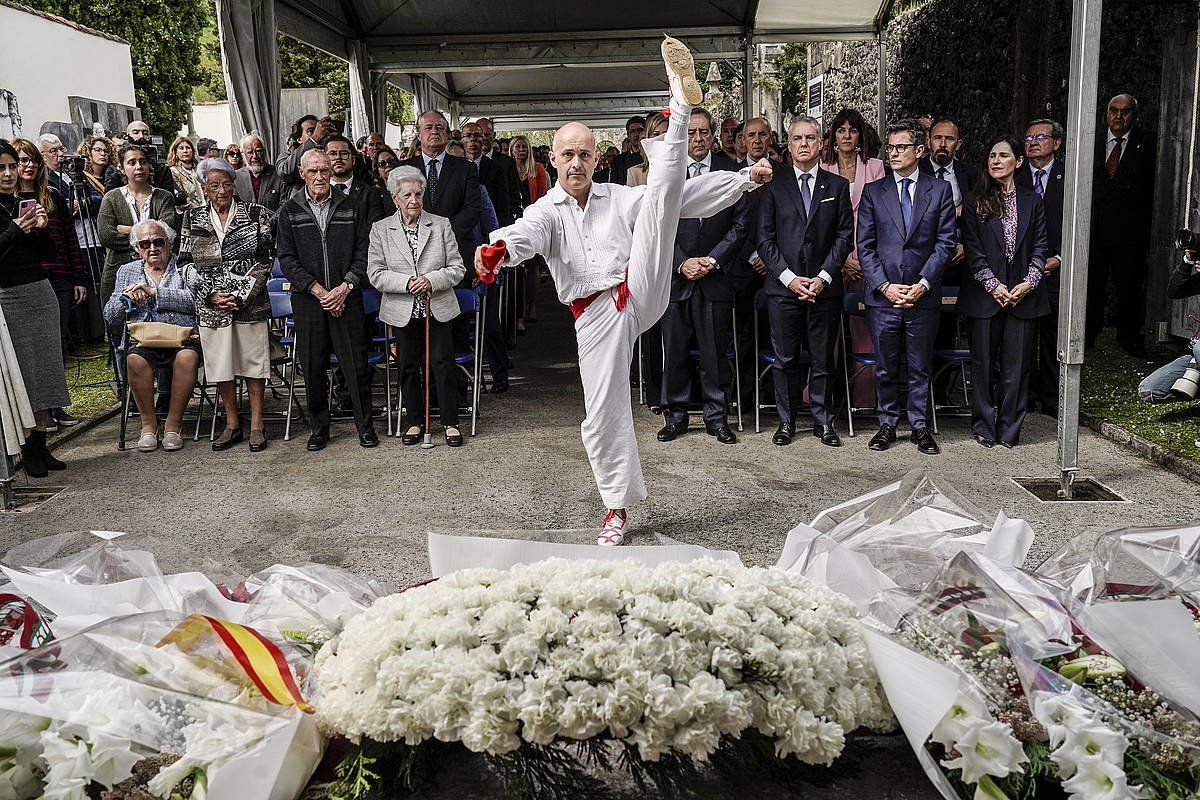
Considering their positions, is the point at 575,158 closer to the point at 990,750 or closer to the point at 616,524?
the point at 616,524

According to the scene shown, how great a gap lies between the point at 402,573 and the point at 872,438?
3.97 m

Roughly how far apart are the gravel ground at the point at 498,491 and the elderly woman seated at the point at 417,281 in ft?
1.56

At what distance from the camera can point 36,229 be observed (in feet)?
25.1

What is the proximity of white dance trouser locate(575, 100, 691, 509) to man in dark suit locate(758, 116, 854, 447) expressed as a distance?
2.42m

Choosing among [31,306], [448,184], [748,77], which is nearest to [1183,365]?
[448,184]

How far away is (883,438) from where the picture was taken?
25.5ft

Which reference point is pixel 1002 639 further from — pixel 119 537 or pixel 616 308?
pixel 616 308

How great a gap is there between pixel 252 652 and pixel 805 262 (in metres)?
6.40

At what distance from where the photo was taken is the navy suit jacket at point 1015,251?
25.4ft

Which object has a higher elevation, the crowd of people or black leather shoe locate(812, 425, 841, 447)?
the crowd of people

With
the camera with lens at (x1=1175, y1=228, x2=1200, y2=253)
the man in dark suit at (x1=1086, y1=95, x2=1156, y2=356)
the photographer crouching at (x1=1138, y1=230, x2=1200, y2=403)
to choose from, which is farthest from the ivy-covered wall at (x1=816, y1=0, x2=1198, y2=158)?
the camera with lens at (x1=1175, y1=228, x2=1200, y2=253)

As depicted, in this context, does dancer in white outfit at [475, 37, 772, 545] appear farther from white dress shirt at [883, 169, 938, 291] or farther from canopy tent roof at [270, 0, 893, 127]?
canopy tent roof at [270, 0, 893, 127]

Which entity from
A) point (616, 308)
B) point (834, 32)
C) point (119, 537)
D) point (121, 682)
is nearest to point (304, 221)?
point (616, 308)

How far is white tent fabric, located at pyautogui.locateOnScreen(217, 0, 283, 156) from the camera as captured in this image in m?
10.9
